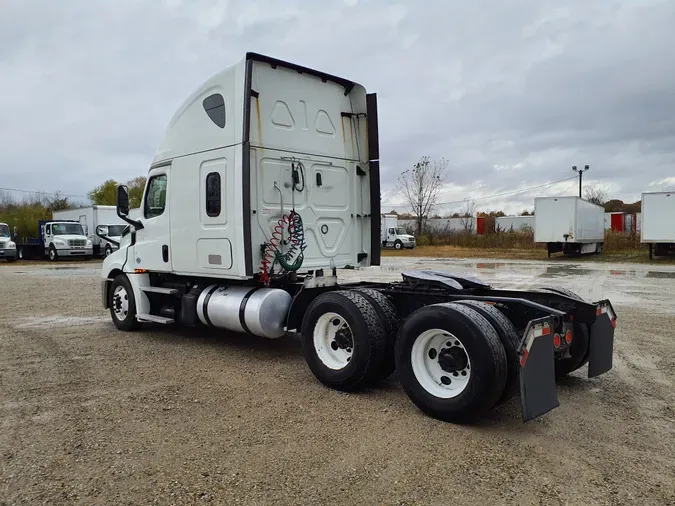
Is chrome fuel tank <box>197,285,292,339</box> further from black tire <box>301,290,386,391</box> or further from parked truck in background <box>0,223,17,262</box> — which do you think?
parked truck in background <box>0,223,17,262</box>

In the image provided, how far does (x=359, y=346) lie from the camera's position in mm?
5453

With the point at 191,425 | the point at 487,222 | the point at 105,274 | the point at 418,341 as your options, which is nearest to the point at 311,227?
the point at 418,341

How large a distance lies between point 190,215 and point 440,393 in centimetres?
438

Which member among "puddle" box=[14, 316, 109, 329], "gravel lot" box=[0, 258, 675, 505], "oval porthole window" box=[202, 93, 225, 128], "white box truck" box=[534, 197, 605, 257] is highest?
"oval porthole window" box=[202, 93, 225, 128]

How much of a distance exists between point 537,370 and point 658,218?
1042 inches

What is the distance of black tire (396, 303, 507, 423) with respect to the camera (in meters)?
4.40

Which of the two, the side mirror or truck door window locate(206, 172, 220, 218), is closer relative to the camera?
truck door window locate(206, 172, 220, 218)

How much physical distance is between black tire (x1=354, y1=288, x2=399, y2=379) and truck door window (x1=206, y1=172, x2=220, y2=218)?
249 cm

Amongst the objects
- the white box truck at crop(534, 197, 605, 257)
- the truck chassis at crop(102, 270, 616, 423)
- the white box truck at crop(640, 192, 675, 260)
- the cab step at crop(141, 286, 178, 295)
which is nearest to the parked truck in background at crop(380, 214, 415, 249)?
the white box truck at crop(534, 197, 605, 257)

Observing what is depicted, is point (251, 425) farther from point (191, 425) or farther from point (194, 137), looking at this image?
point (194, 137)

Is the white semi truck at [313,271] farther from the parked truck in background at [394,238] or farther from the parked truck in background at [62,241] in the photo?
the parked truck in background at [394,238]

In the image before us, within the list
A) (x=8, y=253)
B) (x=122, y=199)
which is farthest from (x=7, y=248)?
(x=122, y=199)

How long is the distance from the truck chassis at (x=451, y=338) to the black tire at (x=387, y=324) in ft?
0.04

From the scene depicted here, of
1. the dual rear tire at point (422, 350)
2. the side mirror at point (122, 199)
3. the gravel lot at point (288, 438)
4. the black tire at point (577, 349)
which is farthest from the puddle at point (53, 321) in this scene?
the black tire at point (577, 349)
